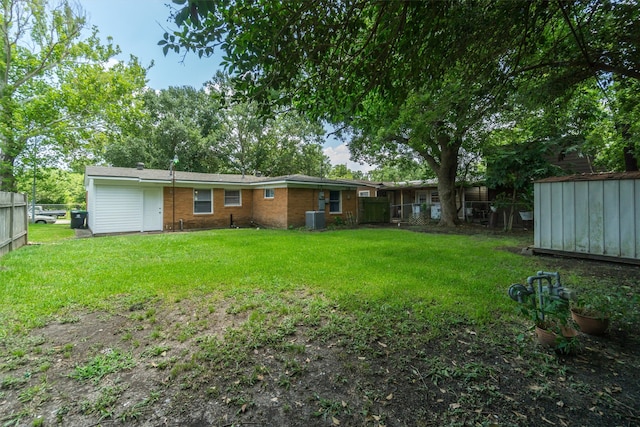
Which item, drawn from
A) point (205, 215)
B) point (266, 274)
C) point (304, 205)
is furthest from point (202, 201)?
point (266, 274)

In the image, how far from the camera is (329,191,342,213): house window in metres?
16.5

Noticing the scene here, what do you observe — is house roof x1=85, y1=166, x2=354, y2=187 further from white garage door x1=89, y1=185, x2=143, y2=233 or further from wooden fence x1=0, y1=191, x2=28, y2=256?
wooden fence x1=0, y1=191, x2=28, y2=256

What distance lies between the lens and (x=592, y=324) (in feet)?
10.3

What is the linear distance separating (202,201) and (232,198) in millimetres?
1620

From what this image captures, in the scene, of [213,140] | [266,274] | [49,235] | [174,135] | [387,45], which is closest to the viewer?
[387,45]

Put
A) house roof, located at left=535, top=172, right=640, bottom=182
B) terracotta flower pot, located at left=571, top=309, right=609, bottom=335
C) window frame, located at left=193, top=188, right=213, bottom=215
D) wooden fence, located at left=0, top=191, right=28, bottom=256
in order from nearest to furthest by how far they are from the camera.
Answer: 1. terracotta flower pot, located at left=571, top=309, right=609, bottom=335
2. house roof, located at left=535, top=172, right=640, bottom=182
3. wooden fence, located at left=0, top=191, right=28, bottom=256
4. window frame, located at left=193, top=188, right=213, bottom=215

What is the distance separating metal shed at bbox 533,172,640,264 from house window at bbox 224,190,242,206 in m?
13.4

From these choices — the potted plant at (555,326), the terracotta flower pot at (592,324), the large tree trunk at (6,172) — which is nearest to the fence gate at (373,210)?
the terracotta flower pot at (592,324)

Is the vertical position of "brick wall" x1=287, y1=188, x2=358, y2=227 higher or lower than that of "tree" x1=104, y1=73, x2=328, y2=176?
lower

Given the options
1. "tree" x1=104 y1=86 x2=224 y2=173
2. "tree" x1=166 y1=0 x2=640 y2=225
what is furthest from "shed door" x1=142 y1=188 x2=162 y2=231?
"tree" x1=166 y1=0 x2=640 y2=225

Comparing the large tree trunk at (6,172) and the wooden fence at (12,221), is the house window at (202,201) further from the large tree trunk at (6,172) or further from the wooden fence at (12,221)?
the large tree trunk at (6,172)

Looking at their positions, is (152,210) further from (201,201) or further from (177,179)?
(201,201)

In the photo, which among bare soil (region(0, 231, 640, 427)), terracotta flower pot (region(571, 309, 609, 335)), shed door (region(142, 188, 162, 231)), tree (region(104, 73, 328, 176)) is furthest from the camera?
tree (region(104, 73, 328, 176))

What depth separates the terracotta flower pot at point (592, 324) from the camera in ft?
10.1
